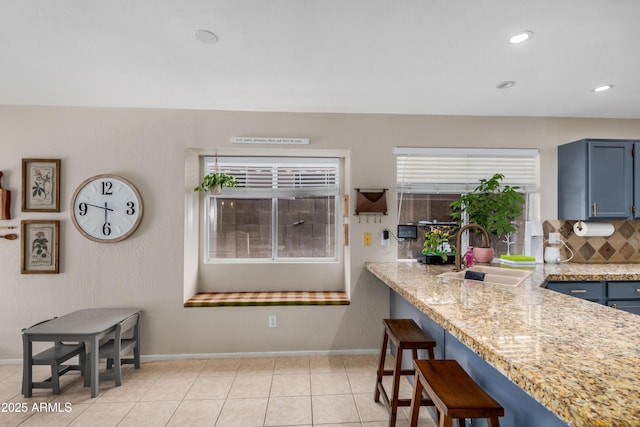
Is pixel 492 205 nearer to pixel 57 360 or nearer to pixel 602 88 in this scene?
pixel 602 88

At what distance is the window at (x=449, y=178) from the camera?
3291 millimetres

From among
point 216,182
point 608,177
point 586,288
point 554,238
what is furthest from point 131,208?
point 608,177

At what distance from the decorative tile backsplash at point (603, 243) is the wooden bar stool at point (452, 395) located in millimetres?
2525

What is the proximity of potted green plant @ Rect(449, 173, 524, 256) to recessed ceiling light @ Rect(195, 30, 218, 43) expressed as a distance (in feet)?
8.37

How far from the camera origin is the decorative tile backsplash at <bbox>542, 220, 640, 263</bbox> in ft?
10.6

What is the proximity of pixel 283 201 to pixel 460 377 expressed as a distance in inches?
99.9

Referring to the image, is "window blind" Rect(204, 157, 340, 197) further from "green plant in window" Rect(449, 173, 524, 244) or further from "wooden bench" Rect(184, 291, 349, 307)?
"green plant in window" Rect(449, 173, 524, 244)

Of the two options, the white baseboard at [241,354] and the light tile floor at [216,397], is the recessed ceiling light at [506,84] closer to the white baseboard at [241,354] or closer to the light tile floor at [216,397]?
the light tile floor at [216,397]

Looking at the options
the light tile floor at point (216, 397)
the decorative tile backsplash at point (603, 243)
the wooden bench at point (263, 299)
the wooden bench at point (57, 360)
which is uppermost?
the decorative tile backsplash at point (603, 243)

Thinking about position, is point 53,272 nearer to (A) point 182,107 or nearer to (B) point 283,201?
(A) point 182,107

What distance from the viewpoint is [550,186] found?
324 centimetres

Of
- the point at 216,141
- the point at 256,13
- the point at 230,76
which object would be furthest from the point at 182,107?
the point at 256,13

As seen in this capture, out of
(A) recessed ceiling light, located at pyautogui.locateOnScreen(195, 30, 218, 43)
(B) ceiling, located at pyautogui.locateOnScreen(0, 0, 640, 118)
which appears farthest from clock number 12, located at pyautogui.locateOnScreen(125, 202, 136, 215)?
(A) recessed ceiling light, located at pyautogui.locateOnScreen(195, 30, 218, 43)

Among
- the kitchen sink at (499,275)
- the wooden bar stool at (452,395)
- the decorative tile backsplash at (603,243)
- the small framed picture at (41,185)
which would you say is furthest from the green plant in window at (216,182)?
the decorative tile backsplash at (603,243)
